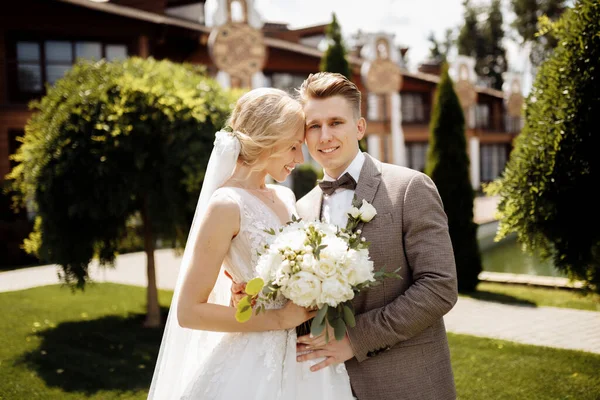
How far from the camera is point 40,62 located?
20.5 m

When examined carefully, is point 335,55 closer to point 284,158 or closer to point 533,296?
point 533,296

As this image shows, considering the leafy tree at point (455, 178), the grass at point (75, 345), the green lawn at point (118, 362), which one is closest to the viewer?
the green lawn at point (118, 362)

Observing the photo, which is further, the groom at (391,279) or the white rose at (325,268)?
the groom at (391,279)

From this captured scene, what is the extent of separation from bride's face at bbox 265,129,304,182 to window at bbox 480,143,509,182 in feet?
140

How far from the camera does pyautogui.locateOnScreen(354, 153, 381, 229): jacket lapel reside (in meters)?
3.10

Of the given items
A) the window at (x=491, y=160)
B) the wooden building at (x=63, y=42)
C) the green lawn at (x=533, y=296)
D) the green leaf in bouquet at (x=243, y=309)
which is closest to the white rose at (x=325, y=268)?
the green leaf in bouquet at (x=243, y=309)

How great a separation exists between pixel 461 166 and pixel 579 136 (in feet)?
18.9

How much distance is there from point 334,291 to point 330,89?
1193 millimetres

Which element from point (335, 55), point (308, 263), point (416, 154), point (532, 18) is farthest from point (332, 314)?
point (532, 18)

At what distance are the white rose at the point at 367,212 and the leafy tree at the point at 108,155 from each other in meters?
5.33

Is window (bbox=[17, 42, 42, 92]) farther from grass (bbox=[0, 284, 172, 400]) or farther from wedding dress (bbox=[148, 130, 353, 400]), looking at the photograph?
wedding dress (bbox=[148, 130, 353, 400])

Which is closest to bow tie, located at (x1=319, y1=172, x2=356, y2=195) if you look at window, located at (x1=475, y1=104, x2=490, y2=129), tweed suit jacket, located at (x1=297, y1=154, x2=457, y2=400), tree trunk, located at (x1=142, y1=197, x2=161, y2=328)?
tweed suit jacket, located at (x1=297, y1=154, x2=457, y2=400)

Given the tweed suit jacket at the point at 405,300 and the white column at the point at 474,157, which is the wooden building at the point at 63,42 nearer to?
the tweed suit jacket at the point at 405,300

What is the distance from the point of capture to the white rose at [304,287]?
2516mm
